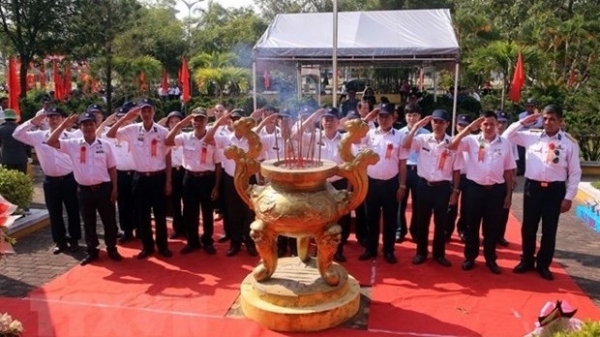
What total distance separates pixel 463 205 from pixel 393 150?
0.87m

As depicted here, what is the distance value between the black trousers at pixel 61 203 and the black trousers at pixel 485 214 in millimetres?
3720

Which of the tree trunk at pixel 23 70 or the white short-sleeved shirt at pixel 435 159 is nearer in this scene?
the white short-sleeved shirt at pixel 435 159

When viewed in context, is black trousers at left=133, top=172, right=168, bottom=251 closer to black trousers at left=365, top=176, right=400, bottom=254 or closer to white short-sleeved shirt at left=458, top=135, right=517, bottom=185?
black trousers at left=365, top=176, right=400, bottom=254

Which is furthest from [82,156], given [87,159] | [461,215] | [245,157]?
[461,215]

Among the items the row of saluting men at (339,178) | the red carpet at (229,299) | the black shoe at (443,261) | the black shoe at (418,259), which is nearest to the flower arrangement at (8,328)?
the red carpet at (229,299)

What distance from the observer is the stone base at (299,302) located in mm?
3635

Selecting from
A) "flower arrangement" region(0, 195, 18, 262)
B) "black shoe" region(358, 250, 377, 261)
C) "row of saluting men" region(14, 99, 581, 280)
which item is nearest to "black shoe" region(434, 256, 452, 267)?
"row of saluting men" region(14, 99, 581, 280)

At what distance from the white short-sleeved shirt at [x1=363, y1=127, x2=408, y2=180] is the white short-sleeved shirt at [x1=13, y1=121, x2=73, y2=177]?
2830 mm

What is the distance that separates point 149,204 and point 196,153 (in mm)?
648

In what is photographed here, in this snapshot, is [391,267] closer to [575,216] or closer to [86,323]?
[86,323]

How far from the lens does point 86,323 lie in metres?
3.79

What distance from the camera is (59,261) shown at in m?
5.06

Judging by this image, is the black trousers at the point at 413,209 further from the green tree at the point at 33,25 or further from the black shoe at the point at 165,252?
the green tree at the point at 33,25

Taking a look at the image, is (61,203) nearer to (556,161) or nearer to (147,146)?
(147,146)
